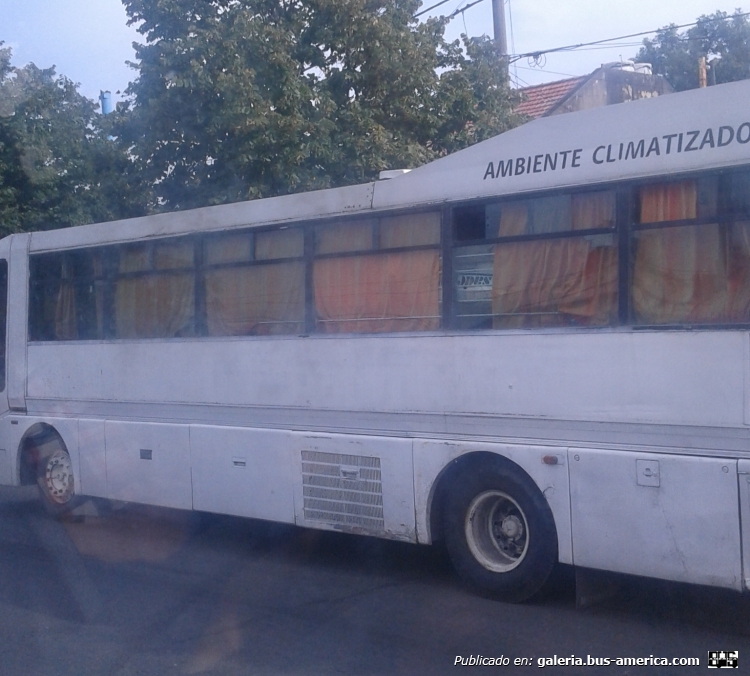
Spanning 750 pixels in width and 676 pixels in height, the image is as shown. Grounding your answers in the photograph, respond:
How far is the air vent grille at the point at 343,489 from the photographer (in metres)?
7.77

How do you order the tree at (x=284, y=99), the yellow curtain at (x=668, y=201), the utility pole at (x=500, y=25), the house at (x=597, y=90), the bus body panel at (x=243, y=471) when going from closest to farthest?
the yellow curtain at (x=668, y=201) → the bus body panel at (x=243, y=471) → the tree at (x=284, y=99) → the utility pole at (x=500, y=25) → the house at (x=597, y=90)

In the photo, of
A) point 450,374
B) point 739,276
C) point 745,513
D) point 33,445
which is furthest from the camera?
point 33,445

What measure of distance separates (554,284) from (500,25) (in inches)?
522

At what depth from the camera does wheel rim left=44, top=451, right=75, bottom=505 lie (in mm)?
10773

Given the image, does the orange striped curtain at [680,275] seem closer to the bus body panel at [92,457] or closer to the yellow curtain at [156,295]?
the yellow curtain at [156,295]

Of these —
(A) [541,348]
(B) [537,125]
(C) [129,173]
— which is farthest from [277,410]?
(C) [129,173]

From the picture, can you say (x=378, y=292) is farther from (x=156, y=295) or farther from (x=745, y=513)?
(x=745, y=513)

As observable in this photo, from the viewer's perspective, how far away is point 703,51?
117 feet

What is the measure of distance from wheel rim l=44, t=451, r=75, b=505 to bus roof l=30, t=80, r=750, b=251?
4.02m

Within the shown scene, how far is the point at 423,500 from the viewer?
7.43 metres

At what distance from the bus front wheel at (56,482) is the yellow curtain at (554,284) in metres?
5.94

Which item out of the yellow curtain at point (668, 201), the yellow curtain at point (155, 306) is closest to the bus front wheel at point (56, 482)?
the yellow curtain at point (155, 306)

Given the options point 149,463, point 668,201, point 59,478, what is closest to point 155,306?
point 149,463

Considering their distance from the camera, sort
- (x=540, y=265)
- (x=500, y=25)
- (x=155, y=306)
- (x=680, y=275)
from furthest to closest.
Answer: (x=500, y=25) → (x=155, y=306) → (x=540, y=265) → (x=680, y=275)
